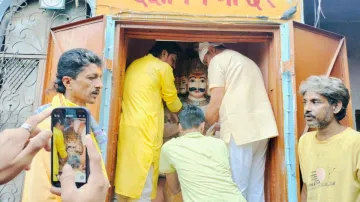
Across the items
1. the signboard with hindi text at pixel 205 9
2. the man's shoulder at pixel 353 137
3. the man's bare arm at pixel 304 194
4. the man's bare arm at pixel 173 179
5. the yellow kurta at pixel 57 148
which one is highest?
the signboard with hindi text at pixel 205 9

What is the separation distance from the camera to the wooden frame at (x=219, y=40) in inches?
116

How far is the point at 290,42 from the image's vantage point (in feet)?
9.87

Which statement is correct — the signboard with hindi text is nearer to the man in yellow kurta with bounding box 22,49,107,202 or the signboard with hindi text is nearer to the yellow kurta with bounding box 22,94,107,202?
the man in yellow kurta with bounding box 22,49,107,202

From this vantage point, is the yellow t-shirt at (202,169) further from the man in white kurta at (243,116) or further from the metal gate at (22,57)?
the metal gate at (22,57)

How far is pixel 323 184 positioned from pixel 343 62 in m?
1.47

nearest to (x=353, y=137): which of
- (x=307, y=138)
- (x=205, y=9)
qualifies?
(x=307, y=138)

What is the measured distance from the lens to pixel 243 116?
9.77 ft

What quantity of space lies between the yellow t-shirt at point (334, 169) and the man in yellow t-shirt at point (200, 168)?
1.63 ft

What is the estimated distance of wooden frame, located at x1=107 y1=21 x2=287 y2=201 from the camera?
2.94 meters

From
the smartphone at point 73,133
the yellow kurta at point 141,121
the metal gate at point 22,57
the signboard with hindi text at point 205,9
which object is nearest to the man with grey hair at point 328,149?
the signboard with hindi text at point 205,9

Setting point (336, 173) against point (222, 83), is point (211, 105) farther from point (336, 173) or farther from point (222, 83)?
point (336, 173)

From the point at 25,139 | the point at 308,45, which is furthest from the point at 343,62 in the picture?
the point at 25,139

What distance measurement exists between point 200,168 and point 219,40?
1.36 meters

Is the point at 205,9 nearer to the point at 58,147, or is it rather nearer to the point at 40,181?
the point at 40,181
